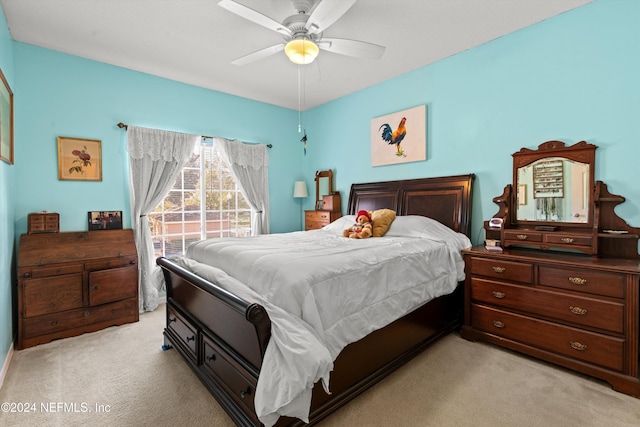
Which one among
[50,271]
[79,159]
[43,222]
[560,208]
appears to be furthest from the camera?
[79,159]

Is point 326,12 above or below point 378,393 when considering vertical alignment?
above

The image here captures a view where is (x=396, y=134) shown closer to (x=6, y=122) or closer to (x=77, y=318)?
(x=6, y=122)

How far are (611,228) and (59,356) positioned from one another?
4617 millimetres

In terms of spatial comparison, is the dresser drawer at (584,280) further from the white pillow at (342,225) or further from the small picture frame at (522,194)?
the white pillow at (342,225)

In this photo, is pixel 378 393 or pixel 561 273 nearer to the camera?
pixel 378 393

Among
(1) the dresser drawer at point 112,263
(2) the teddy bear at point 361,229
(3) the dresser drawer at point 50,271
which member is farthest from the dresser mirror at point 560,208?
(3) the dresser drawer at point 50,271

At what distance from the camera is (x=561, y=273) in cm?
221

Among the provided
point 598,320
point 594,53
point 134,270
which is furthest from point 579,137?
point 134,270

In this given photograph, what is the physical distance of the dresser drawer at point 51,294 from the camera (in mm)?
2631

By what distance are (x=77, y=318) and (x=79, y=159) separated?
1681mm

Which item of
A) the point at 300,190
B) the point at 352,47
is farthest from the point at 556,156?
the point at 300,190

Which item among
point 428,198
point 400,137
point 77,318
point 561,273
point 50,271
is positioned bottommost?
point 77,318

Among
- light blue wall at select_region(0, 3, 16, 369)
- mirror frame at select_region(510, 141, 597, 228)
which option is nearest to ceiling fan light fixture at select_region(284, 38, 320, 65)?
mirror frame at select_region(510, 141, 597, 228)

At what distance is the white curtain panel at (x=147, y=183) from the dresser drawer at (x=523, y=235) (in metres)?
3.76
